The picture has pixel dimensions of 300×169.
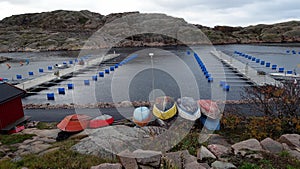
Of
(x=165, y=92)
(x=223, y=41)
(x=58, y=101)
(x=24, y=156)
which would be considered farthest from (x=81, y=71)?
(x=223, y=41)

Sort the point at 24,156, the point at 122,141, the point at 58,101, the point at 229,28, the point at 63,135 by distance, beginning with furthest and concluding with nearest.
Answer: the point at 229,28 → the point at 58,101 → the point at 63,135 → the point at 122,141 → the point at 24,156

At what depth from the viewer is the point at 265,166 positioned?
6410 millimetres

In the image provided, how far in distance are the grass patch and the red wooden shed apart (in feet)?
3.19

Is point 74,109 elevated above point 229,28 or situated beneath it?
situated beneath

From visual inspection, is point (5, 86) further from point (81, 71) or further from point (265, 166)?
point (81, 71)

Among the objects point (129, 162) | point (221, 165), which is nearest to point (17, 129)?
point (129, 162)

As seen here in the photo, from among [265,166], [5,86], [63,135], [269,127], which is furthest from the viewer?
[5,86]

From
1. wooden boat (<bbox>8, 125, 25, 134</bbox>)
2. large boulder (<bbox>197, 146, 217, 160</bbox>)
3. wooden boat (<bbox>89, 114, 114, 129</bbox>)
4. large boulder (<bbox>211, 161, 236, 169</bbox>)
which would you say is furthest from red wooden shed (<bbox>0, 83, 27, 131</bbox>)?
large boulder (<bbox>211, 161, 236, 169</bbox>)

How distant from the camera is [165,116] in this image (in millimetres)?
11922

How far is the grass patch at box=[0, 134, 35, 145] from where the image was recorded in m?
10.0

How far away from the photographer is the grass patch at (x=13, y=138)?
10.0 metres

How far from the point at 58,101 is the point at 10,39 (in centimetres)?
9063

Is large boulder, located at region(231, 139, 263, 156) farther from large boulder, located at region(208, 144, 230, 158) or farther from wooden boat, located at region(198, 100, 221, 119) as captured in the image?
wooden boat, located at region(198, 100, 221, 119)

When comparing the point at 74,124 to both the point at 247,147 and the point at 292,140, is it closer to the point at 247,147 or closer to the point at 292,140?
A: the point at 247,147
